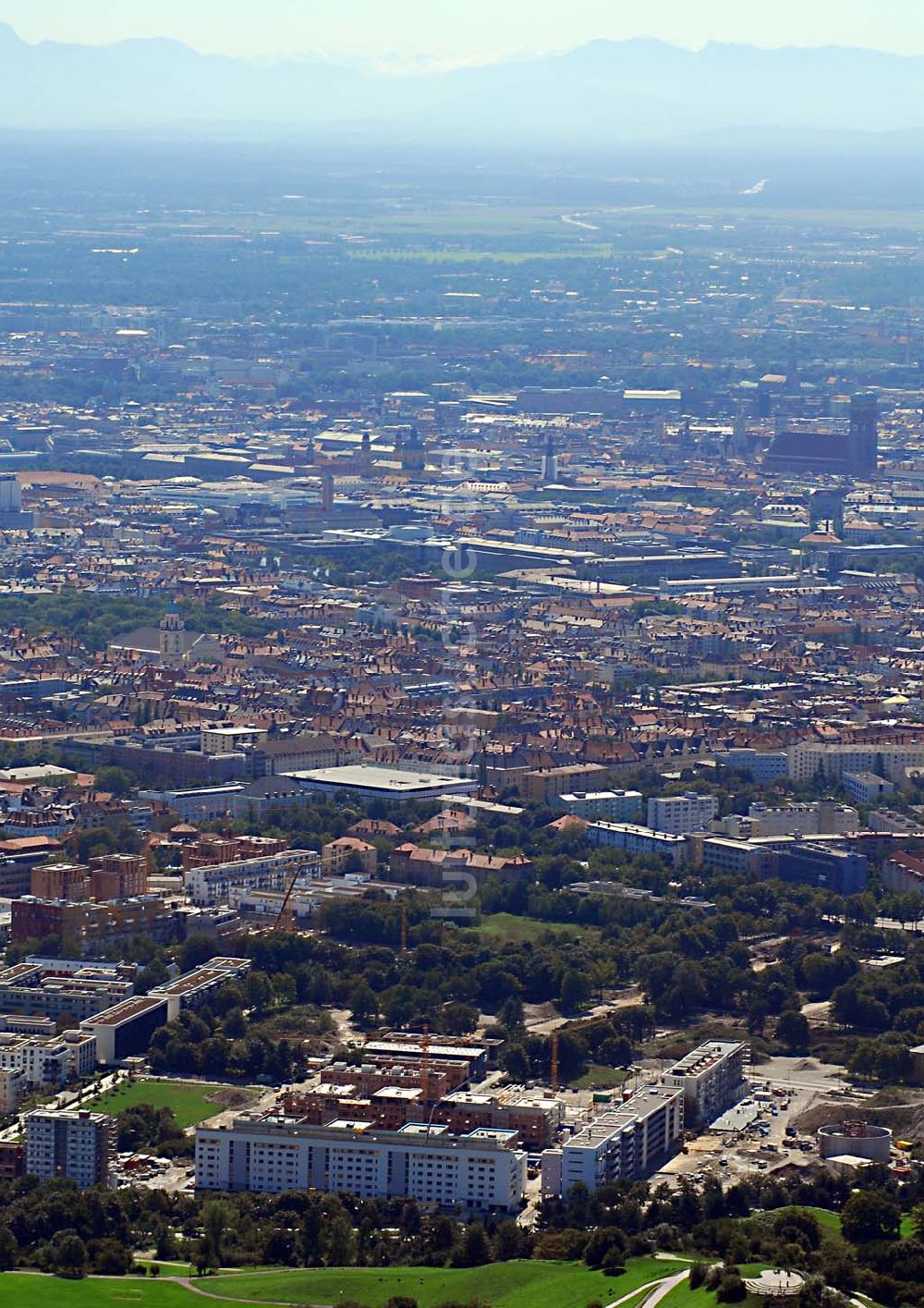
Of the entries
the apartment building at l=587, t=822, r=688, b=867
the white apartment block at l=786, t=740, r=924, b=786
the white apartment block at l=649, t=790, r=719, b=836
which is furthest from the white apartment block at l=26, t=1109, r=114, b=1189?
the white apartment block at l=786, t=740, r=924, b=786

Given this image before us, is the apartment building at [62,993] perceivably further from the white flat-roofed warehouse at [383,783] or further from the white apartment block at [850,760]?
the white apartment block at [850,760]

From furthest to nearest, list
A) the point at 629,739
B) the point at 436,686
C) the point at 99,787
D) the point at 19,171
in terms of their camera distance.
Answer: the point at 19,171 → the point at 436,686 → the point at 629,739 → the point at 99,787

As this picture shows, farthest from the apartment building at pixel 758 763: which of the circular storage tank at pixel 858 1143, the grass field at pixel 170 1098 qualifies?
the circular storage tank at pixel 858 1143

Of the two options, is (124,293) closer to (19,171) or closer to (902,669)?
(19,171)

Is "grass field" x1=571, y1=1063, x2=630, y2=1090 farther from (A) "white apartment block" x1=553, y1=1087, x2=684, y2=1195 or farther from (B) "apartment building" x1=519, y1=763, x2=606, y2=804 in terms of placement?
(B) "apartment building" x1=519, y1=763, x2=606, y2=804


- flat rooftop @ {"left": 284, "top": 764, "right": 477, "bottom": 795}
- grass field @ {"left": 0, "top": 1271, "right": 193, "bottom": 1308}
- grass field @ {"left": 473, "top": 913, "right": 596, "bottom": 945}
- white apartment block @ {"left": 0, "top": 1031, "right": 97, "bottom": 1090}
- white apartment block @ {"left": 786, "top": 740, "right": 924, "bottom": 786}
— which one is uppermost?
grass field @ {"left": 0, "top": 1271, "right": 193, "bottom": 1308}

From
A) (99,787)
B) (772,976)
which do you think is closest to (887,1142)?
(772,976)

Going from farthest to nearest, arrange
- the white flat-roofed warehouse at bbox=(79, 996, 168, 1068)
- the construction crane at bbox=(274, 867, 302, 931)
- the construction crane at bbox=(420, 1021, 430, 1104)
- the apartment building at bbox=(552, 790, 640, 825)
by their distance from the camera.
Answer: the apartment building at bbox=(552, 790, 640, 825) < the construction crane at bbox=(274, 867, 302, 931) < the white flat-roofed warehouse at bbox=(79, 996, 168, 1068) < the construction crane at bbox=(420, 1021, 430, 1104)
